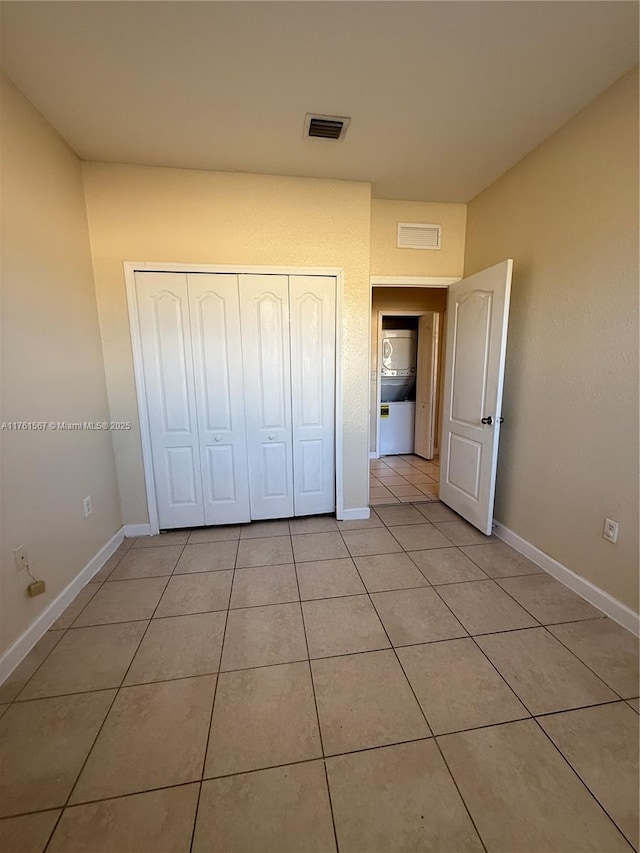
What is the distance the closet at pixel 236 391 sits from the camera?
8.00 feet

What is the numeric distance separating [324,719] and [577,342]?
88.5 inches

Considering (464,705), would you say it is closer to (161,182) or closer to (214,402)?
(214,402)

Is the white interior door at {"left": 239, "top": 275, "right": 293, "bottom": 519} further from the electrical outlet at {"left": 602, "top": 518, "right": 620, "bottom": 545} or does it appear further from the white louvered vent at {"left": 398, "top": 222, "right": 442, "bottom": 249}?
the electrical outlet at {"left": 602, "top": 518, "right": 620, "bottom": 545}

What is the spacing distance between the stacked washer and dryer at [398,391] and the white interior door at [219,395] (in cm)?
277

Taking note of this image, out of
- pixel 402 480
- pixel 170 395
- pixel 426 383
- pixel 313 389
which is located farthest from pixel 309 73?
pixel 426 383

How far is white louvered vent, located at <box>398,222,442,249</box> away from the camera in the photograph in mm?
2850

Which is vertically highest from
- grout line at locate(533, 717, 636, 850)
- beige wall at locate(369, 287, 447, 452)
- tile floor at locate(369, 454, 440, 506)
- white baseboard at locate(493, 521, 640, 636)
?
beige wall at locate(369, 287, 447, 452)

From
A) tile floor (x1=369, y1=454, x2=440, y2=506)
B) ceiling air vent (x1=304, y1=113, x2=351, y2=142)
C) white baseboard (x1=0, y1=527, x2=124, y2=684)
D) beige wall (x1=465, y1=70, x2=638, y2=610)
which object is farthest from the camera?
tile floor (x1=369, y1=454, x2=440, y2=506)

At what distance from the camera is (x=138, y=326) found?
2.39 meters

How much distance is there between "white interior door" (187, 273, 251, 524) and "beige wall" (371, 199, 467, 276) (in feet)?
4.25

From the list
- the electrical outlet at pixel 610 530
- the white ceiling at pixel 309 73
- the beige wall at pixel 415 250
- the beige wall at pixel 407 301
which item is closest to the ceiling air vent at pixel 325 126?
the white ceiling at pixel 309 73

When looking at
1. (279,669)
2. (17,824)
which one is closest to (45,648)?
(17,824)

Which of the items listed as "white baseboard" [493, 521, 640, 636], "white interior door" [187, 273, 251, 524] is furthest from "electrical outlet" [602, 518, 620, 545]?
"white interior door" [187, 273, 251, 524]

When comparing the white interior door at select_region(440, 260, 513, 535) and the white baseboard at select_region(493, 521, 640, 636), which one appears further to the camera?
the white interior door at select_region(440, 260, 513, 535)
